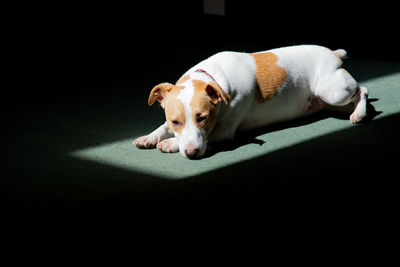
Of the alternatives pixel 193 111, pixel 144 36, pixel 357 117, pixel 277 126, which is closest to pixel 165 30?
pixel 144 36

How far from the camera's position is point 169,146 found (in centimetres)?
276

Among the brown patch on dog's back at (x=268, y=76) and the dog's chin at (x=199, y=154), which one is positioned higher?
the brown patch on dog's back at (x=268, y=76)

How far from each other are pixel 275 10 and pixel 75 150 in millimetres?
3372

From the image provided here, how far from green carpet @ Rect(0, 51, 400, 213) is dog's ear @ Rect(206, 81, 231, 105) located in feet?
0.84

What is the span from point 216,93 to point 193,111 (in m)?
0.16

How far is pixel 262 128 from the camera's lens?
121 inches

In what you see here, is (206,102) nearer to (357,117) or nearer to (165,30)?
(357,117)

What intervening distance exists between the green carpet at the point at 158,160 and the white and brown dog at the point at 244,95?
0.24 feet

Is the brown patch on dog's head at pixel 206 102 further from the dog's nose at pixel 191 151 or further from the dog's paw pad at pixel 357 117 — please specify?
the dog's paw pad at pixel 357 117

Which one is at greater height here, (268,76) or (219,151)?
(268,76)

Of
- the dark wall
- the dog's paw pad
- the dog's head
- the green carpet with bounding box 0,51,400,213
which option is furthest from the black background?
the dog's paw pad

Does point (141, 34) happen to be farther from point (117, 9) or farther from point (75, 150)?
point (75, 150)

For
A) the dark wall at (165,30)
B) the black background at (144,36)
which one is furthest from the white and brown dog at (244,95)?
the dark wall at (165,30)

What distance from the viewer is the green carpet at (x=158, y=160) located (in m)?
2.33
